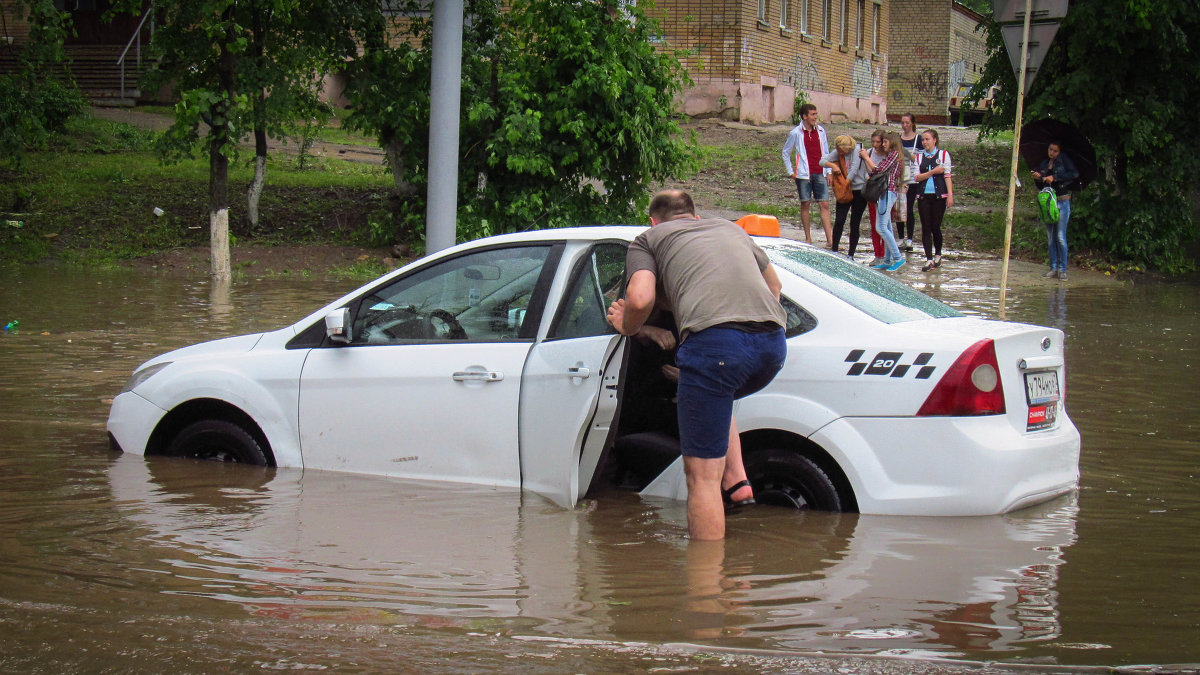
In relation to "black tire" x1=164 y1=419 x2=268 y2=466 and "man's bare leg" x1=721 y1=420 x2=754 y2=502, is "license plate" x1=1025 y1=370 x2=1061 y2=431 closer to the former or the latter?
"man's bare leg" x1=721 y1=420 x2=754 y2=502

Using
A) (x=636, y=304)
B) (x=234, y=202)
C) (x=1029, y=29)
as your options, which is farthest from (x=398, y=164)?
(x=636, y=304)

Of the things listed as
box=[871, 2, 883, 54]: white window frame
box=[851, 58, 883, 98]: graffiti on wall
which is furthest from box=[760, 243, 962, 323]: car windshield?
box=[871, 2, 883, 54]: white window frame

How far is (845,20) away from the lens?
39.6 metres

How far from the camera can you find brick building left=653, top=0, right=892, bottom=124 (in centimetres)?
3030

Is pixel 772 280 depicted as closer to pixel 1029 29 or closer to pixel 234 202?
pixel 1029 29

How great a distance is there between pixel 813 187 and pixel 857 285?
1159cm

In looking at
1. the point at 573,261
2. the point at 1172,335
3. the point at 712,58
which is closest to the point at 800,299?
the point at 573,261

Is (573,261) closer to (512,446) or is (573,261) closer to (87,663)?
(512,446)

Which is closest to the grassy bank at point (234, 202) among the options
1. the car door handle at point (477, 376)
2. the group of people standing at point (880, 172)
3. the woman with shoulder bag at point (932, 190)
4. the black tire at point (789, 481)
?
the group of people standing at point (880, 172)

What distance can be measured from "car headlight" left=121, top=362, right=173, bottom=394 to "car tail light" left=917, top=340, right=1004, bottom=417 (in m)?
3.76

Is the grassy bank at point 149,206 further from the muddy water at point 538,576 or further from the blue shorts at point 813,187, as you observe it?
the muddy water at point 538,576

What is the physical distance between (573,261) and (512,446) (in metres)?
0.87

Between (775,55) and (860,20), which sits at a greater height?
(860,20)

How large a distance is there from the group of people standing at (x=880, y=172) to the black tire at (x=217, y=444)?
1082cm
